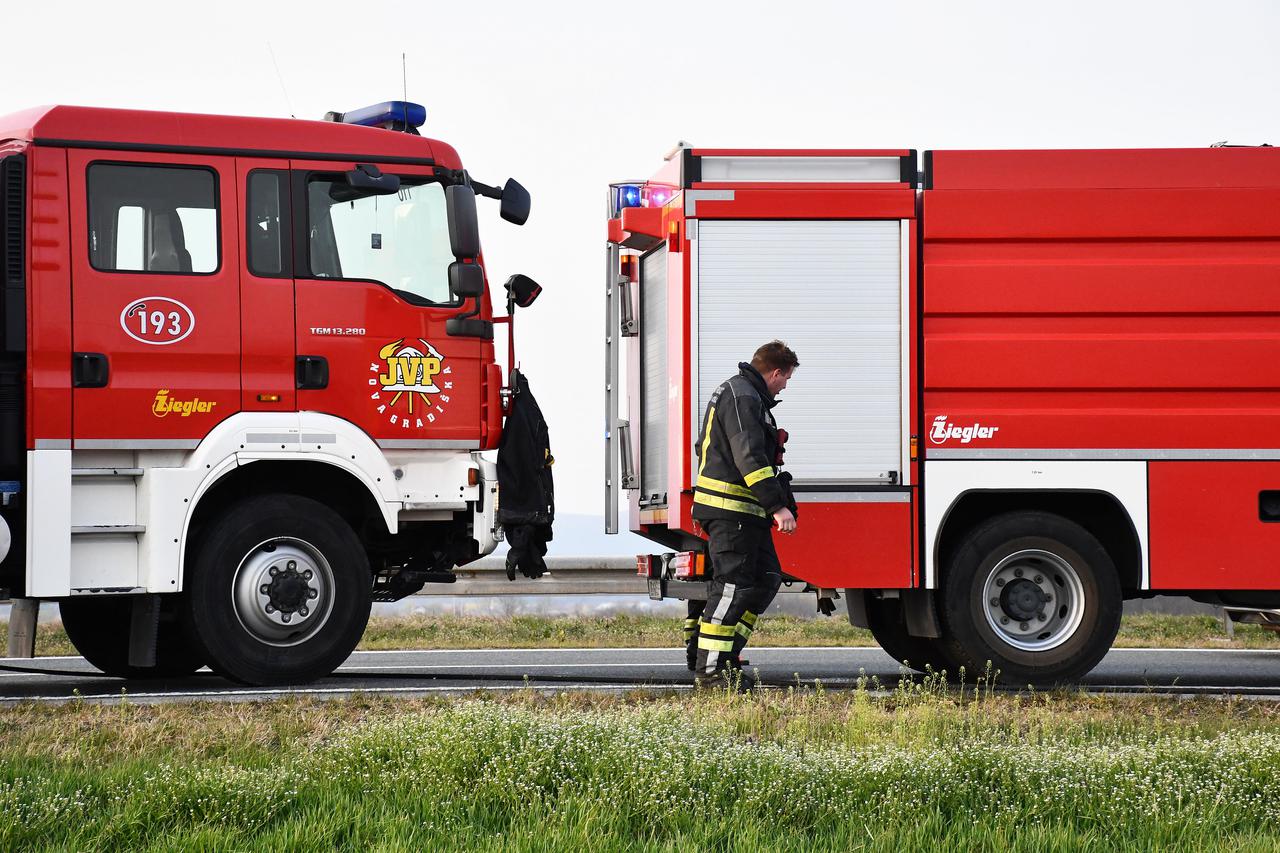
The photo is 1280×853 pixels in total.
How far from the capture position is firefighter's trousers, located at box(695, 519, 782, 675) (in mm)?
8258

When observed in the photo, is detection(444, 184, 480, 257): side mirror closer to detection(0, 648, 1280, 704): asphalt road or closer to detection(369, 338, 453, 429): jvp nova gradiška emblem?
detection(369, 338, 453, 429): jvp nova gradiška emblem

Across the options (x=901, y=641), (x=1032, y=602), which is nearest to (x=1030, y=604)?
(x=1032, y=602)

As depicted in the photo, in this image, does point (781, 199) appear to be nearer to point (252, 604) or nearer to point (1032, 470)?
point (1032, 470)

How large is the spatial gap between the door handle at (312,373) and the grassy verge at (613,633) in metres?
4.37

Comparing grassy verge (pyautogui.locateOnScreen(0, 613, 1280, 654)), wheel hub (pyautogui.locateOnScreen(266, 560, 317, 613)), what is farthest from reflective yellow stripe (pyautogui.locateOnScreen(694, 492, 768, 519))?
grassy verge (pyautogui.locateOnScreen(0, 613, 1280, 654))

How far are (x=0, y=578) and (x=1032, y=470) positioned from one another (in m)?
5.74

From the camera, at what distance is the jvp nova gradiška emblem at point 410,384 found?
8703mm

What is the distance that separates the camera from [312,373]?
8562mm

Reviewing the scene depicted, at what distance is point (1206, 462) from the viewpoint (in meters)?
8.95

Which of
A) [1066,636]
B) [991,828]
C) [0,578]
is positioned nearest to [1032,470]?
[1066,636]

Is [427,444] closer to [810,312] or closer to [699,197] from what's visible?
[699,197]

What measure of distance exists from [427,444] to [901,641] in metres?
3.52

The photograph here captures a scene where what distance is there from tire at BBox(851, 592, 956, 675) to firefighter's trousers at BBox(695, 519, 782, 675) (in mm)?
1396

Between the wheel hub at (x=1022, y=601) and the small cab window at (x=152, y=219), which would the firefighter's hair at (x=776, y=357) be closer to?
the wheel hub at (x=1022, y=601)
